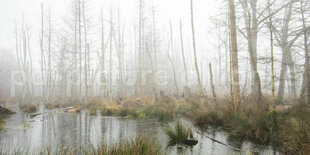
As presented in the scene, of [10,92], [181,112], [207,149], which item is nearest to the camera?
[207,149]

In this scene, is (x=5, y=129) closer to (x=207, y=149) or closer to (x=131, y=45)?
(x=207, y=149)

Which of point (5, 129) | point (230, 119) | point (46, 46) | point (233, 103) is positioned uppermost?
point (46, 46)

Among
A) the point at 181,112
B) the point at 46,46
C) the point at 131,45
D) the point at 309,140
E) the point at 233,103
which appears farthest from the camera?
the point at 131,45

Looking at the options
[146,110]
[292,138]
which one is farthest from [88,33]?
[292,138]

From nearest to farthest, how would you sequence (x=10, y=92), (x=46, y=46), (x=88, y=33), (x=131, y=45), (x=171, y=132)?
(x=171, y=132) < (x=88, y=33) < (x=46, y=46) < (x=131, y=45) < (x=10, y=92)

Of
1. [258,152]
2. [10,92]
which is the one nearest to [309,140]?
[258,152]

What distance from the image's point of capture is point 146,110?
37.9ft

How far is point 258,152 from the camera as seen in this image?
420 centimetres

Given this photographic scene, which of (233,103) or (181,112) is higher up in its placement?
(233,103)

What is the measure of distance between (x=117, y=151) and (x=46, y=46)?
2164 cm

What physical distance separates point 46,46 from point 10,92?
733 inches

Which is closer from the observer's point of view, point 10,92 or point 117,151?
point 117,151

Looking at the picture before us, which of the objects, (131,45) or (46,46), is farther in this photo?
(131,45)

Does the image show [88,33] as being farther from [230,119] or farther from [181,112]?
[230,119]
